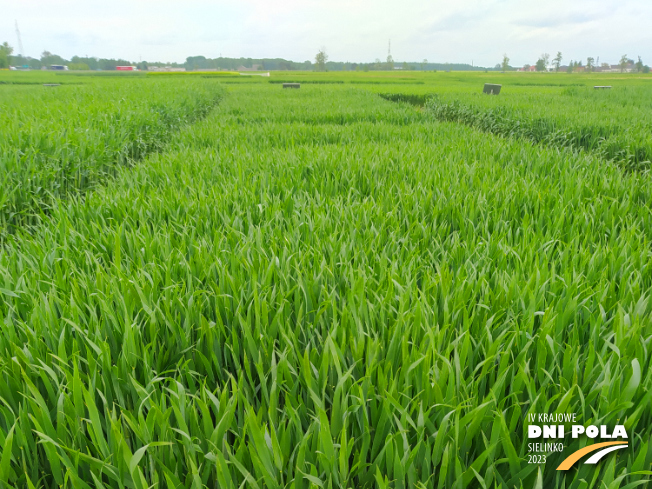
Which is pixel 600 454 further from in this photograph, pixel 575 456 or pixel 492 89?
pixel 492 89

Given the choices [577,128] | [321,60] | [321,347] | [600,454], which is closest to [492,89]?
[577,128]

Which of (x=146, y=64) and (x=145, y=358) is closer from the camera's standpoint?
(x=145, y=358)

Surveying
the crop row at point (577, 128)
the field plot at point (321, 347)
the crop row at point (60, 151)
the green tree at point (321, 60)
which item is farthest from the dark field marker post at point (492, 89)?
the green tree at point (321, 60)

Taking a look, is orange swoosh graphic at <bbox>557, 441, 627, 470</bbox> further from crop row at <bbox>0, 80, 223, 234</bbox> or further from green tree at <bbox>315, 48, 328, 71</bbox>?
green tree at <bbox>315, 48, 328, 71</bbox>

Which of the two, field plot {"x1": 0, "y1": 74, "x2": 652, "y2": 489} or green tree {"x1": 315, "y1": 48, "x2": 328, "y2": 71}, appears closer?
field plot {"x1": 0, "y1": 74, "x2": 652, "y2": 489}

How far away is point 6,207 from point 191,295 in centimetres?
280

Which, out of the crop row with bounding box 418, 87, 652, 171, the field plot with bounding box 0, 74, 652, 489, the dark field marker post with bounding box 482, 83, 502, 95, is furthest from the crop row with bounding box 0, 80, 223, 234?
the dark field marker post with bounding box 482, 83, 502, 95

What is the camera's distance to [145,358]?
1.06m

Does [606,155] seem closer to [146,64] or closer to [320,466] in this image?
[320,466]

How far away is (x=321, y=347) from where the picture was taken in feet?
3.95

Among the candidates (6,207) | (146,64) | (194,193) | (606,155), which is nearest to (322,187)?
(194,193)

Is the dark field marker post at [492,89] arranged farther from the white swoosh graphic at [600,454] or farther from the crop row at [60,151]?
the white swoosh graphic at [600,454]

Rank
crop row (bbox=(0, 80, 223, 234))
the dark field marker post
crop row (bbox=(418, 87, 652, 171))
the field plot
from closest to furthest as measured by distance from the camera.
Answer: the field plot → crop row (bbox=(0, 80, 223, 234)) → crop row (bbox=(418, 87, 652, 171)) → the dark field marker post

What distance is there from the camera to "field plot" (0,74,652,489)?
827mm
